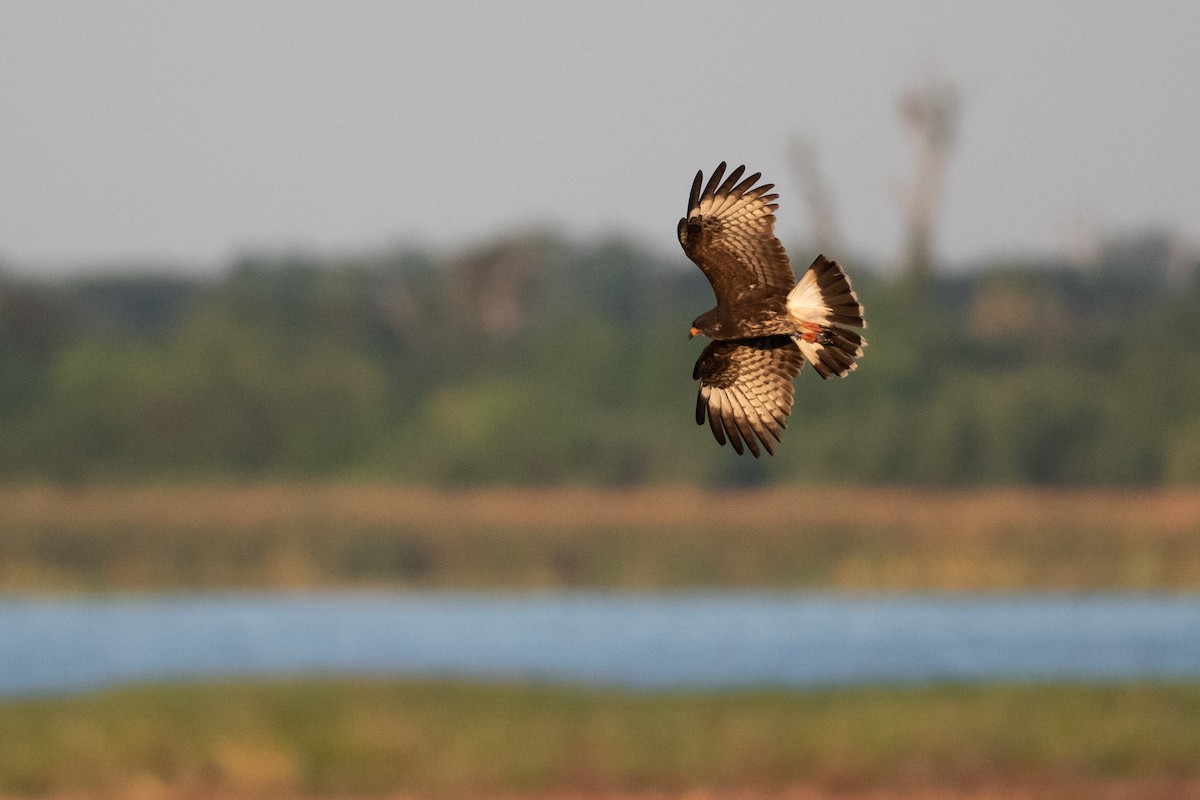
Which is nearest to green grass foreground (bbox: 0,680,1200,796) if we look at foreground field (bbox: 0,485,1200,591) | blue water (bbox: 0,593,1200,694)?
blue water (bbox: 0,593,1200,694)

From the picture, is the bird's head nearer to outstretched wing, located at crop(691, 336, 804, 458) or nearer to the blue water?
outstretched wing, located at crop(691, 336, 804, 458)

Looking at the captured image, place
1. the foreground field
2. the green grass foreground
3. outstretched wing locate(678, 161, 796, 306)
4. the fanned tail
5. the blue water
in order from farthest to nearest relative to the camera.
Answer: the foreground field, the blue water, the green grass foreground, outstretched wing locate(678, 161, 796, 306), the fanned tail

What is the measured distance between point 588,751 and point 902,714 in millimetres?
→ 3524

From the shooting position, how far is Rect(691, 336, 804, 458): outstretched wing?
228 centimetres

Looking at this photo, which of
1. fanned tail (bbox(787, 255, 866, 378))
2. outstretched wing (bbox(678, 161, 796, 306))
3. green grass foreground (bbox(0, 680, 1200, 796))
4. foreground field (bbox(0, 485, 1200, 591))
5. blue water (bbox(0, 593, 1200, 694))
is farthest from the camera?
foreground field (bbox(0, 485, 1200, 591))


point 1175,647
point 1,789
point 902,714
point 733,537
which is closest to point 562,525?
point 733,537

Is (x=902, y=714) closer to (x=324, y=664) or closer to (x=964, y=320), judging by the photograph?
(x=324, y=664)

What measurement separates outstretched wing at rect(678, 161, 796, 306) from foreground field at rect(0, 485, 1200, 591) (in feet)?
110

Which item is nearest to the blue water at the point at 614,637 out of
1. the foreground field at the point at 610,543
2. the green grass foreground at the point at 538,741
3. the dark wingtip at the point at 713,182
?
the foreground field at the point at 610,543

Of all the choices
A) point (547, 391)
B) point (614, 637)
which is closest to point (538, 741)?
point (614, 637)

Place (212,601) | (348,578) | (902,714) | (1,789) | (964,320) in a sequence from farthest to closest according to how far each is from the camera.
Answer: (964,320), (212,601), (348,578), (902,714), (1,789)

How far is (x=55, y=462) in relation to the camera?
43.8 m

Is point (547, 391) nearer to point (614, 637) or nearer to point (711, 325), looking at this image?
point (614, 637)

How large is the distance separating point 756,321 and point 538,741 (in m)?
18.1
